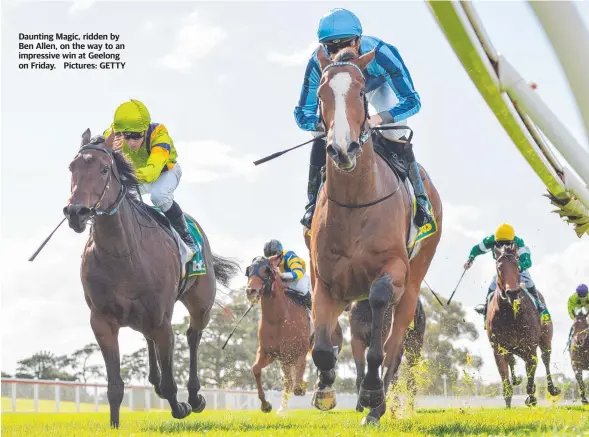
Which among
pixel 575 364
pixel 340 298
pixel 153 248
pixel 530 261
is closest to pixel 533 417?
pixel 340 298

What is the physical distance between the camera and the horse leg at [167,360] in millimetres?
7047

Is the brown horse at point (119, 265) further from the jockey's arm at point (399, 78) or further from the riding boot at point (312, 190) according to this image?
the jockey's arm at point (399, 78)

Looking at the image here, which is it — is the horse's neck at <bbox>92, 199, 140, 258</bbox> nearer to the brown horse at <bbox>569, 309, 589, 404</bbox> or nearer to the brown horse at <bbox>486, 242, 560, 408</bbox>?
the brown horse at <bbox>486, 242, 560, 408</bbox>

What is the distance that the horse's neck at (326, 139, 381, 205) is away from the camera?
543cm

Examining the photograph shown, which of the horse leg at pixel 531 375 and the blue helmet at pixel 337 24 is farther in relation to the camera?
the horse leg at pixel 531 375

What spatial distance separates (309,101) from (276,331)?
5955 millimetres

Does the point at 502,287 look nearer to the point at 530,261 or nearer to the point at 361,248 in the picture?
the point at 530,261

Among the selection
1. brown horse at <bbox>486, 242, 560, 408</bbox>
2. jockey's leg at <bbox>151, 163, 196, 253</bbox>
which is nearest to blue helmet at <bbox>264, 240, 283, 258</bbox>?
brown horse at <bbox>486, 242, 560, 408</bbox>

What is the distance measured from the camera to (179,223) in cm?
795

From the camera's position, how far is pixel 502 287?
10.7 metres

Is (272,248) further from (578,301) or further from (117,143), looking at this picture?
(578,301)

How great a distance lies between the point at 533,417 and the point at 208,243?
156 inches

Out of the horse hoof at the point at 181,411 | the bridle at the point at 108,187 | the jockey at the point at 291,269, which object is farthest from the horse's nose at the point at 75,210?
the jockey at the point at 291,269

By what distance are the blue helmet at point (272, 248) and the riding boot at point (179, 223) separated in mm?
4273
